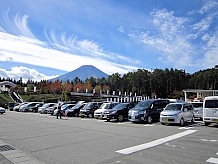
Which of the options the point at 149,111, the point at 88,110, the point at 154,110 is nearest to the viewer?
the point at 149,111

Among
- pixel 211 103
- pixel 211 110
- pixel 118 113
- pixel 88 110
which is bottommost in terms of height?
pixel 118 113

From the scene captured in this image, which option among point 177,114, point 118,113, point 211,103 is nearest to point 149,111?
point 177,114

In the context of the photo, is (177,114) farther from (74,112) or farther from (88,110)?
(74,112)

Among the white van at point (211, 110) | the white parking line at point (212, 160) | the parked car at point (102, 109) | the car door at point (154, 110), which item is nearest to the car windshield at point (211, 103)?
the white van at point (211, 110)

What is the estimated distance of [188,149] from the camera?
9125 mm

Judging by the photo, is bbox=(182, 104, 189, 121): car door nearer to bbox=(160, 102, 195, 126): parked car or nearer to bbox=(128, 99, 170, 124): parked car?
bbox=(160, 102, 195, 126): parked car

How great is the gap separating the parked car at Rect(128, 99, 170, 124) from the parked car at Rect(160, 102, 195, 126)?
165 cm

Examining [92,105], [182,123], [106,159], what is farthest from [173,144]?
[92,105]

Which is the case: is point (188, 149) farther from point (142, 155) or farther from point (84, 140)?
point (84, 140)

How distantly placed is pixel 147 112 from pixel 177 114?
2.77 m

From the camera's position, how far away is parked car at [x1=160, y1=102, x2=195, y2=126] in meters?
17.1

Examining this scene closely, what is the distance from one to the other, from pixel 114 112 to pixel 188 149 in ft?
41.9

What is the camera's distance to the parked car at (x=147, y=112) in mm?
19231

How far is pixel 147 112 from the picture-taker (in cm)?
1942
